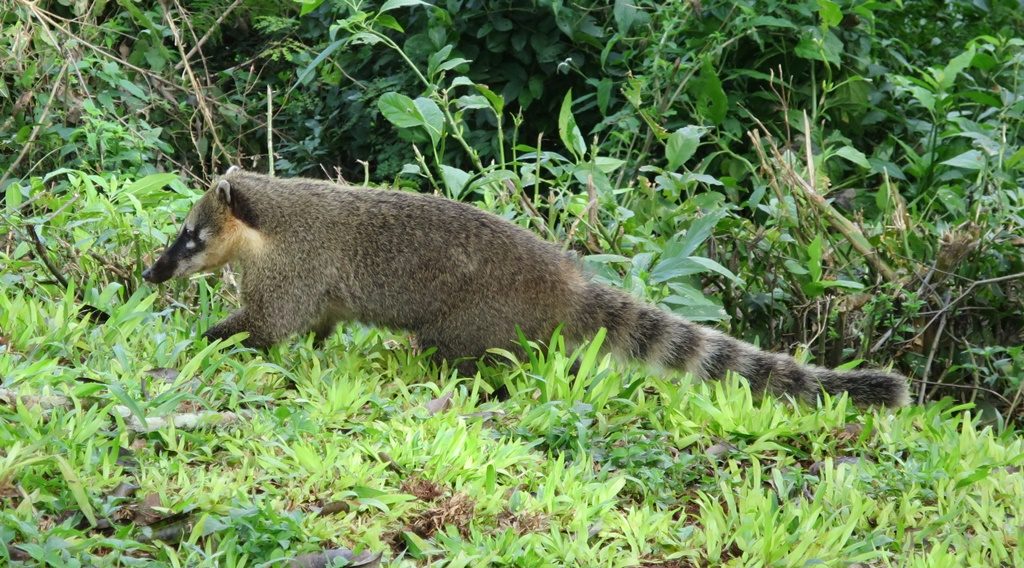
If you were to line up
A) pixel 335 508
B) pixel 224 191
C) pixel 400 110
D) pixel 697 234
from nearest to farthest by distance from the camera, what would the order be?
pixel 335 508
pixel 224 191
pixel 697 234
pixel 400 110

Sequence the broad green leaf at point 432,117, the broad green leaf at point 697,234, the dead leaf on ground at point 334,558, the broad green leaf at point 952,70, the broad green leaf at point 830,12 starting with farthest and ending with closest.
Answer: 1. the broad green leaf at point 830,12
2. the broad green leaf at point 952,70
3. the broad green leaf at point 432,117
4. the broad green leaf at point 697,234
5. the dead leaf on ground at point 334,558


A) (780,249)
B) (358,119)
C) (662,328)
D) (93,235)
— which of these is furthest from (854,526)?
(358,119)

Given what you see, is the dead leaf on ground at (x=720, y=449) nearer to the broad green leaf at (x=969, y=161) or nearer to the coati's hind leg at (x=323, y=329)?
the coati's hind leg at (x=323, y=329)

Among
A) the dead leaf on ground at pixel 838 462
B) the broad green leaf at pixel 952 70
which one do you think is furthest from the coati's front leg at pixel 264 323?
the broad green leaf at pixel 952 70

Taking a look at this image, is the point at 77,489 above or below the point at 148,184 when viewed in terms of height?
above

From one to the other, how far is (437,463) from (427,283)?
1320 millimetres

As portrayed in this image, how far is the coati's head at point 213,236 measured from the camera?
5293 millimetres

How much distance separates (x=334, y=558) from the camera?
329 cm

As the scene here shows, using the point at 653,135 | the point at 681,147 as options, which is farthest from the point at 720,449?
the point at 653,135

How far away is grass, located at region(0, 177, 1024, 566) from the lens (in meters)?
3.41

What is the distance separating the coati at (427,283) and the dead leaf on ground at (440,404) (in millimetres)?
425

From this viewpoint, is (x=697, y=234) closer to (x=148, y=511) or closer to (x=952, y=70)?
(x=952, y=70)

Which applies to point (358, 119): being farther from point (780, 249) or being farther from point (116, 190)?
point (780, 249)

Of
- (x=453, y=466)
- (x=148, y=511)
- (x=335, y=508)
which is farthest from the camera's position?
(x=453, y=466)
